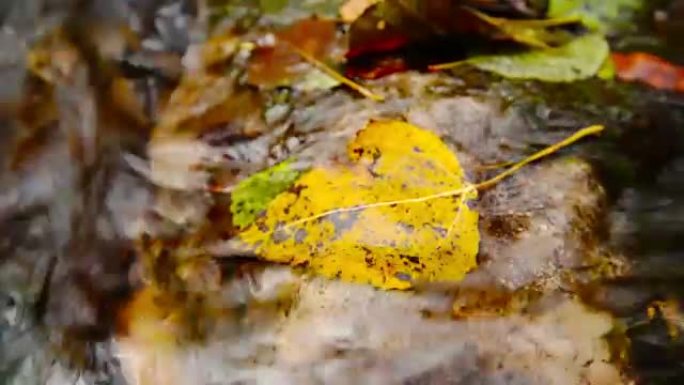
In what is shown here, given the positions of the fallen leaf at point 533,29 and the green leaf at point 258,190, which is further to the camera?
the fallen leaf at point 533,29

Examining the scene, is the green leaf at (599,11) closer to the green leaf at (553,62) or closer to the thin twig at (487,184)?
the green leaf at (553,62)

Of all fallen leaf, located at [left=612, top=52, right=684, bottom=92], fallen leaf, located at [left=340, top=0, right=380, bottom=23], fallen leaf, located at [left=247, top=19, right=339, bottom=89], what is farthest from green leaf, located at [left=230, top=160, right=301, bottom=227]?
fallen leaf, located at [left=612, top=52, right=684, bottom=92]

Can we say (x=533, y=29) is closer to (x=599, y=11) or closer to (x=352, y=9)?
(x=599, y=11)

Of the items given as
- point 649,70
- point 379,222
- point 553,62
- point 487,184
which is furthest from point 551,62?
point 379,222

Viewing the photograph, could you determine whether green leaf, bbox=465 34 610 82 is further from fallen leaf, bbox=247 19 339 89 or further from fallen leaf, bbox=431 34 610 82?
fallen leaf, bbox=247 19 339 89

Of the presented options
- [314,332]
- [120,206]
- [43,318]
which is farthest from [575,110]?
[43,318]

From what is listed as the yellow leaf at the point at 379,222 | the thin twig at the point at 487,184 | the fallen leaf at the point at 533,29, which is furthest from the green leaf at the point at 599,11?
the yellow leaf at the point at 379,222
